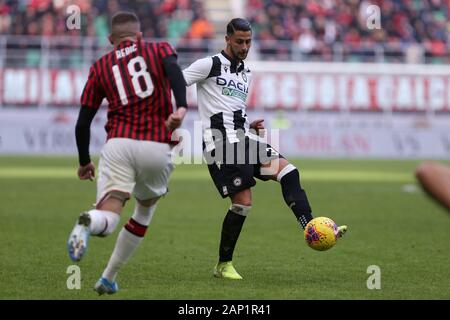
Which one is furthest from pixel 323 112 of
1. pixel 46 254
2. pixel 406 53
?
pixel 46 254

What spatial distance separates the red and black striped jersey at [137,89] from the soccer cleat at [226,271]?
200cm

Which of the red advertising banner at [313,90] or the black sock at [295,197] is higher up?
the black sock at [295,197]

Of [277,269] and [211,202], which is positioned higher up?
[277,269]

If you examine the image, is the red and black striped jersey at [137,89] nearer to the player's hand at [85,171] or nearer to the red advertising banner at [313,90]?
the player's hand at [85,171]

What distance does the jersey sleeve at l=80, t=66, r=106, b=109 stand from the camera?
23.2 feet

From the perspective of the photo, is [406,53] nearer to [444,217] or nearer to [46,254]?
[444,217]

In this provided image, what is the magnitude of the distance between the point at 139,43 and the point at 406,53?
86.9ft

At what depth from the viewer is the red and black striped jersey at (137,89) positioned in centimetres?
694

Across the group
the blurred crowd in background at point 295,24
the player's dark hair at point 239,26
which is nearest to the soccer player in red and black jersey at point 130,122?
the player's dark hair at point 239,26

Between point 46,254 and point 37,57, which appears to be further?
point 37,57

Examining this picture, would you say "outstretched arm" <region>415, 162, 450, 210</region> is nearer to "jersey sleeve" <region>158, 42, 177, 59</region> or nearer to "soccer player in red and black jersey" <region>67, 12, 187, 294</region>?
"soccer player in red and black jersey" <region>67, 12, 187, 294</region>

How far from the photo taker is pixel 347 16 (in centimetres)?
3569

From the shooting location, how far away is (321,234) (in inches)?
319

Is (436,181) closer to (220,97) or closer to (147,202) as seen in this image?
(147,202)
